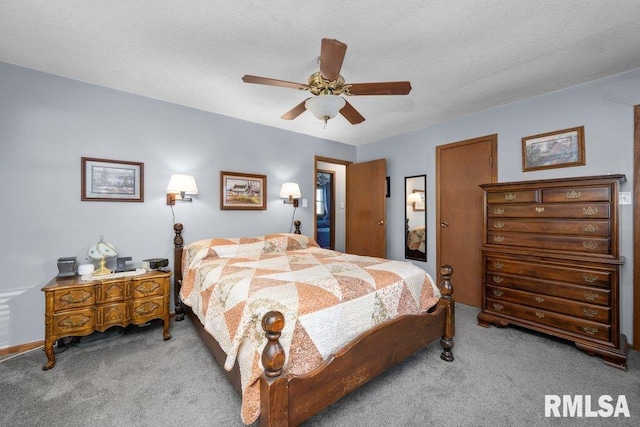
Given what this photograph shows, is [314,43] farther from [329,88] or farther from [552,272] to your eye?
[552,272]

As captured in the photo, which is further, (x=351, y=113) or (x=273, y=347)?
(x=351, y=113)

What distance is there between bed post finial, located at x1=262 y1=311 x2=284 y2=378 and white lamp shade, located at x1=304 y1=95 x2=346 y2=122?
1526 millimetres

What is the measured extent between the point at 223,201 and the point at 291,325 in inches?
94.2

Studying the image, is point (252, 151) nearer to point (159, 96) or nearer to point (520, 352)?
point (159, 96)

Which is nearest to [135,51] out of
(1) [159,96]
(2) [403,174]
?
(1) [159,96]

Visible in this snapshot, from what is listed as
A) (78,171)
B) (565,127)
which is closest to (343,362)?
(78,171)

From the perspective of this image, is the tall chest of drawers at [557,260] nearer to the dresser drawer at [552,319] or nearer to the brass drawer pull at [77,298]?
the dresser drawer at [552,319]

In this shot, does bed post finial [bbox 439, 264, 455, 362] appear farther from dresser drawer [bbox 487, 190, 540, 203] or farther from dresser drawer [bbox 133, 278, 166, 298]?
dresser drawer [bbox 133, 278, 166, 298]

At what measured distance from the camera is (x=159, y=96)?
2834mm

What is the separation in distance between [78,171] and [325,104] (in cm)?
241

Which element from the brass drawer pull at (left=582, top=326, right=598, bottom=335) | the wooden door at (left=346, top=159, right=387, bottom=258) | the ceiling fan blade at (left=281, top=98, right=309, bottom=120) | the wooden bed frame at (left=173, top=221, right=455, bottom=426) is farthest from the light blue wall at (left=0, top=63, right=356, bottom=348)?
the brass drawer pull at (left=582, top=326, right=598, bottom=335)

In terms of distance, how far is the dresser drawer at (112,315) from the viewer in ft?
7.13

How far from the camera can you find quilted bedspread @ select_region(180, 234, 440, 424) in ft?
4.32

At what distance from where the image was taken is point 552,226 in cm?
237
